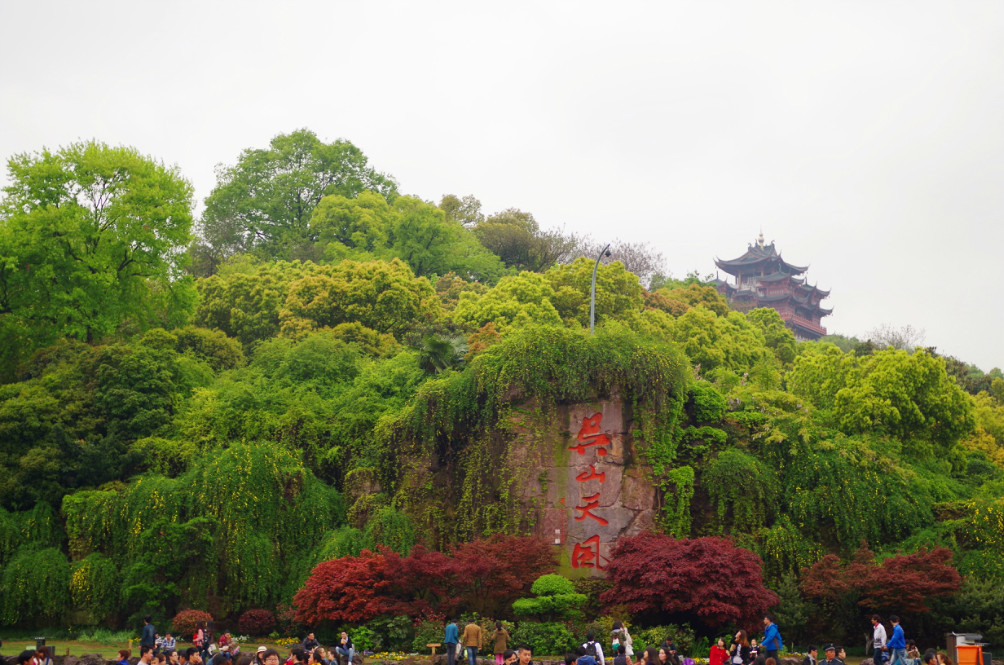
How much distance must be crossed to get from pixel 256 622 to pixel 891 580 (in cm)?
1352

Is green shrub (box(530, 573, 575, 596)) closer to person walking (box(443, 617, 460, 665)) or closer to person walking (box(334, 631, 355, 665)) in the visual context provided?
person walking (box(443, 617, 460, 665))

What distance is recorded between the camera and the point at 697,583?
18125mm

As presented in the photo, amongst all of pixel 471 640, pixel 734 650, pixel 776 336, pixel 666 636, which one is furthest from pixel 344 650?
pixel 776 336

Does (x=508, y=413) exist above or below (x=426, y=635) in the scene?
above

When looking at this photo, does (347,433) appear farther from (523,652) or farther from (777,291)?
(777,291)

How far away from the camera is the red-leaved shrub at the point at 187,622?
19.1 m

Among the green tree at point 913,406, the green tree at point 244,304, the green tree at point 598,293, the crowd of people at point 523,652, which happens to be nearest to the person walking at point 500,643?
the crowd of people at point 523,652

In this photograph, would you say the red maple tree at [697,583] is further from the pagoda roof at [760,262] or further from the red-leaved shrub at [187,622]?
the pagoda roof at [760,262]

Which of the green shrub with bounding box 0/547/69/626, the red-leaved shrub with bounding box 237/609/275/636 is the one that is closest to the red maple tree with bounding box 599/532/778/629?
the red-leaved shrub with bounding box 237/609/275/636

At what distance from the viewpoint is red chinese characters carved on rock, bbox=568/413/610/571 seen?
2033 centimetres

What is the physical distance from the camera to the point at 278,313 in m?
33.8

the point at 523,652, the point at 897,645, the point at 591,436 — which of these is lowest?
the point at 897,645

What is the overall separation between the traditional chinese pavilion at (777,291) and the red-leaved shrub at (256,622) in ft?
215

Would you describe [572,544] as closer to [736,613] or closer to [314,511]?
[736,613]
